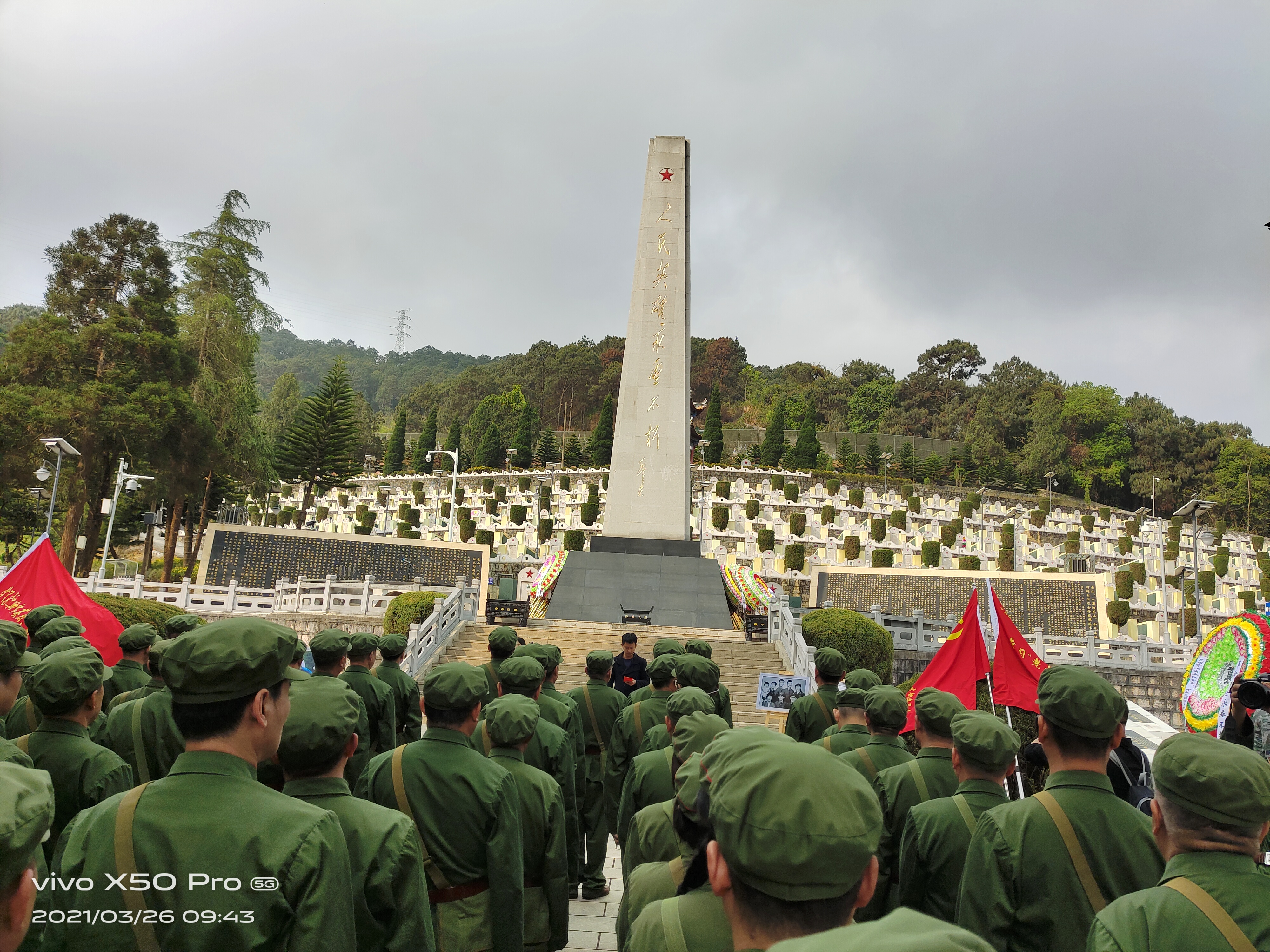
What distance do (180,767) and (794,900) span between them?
117cm

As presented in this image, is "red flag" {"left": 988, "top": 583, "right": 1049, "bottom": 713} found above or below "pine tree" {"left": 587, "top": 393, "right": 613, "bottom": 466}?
below

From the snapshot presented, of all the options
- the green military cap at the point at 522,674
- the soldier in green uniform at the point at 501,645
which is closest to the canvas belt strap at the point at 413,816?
the green military cap at the point at 522,674

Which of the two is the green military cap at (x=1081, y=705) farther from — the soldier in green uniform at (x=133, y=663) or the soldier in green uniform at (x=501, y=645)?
the soldier in green uniform at (x=133, y=663)

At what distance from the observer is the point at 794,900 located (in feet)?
4.02

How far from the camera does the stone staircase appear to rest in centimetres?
1246

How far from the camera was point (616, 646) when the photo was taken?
13.7 m

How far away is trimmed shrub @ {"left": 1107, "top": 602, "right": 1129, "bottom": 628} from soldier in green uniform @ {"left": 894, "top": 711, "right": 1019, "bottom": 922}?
24.5 metres

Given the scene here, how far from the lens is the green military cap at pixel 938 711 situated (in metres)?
3.28

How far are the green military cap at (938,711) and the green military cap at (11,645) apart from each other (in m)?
3.07

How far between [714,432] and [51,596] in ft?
139

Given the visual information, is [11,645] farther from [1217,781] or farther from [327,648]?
[1217,781]

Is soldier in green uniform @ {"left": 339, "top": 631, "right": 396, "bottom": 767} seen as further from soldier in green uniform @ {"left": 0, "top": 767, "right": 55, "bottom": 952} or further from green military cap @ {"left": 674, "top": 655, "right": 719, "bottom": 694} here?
soldier in green uniform @ {"left": 0, "top": 767, "right": 55, "bottom": 952}

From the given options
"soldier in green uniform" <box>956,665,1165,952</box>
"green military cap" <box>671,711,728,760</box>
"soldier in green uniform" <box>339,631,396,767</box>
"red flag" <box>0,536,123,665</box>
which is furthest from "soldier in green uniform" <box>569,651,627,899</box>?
"red flag" <box>0,536,123,665</box>

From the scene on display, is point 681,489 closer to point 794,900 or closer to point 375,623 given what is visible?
point 375,623
